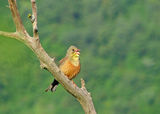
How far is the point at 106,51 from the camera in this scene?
1521 inches

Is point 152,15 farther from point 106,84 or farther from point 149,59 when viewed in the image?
point 106,84

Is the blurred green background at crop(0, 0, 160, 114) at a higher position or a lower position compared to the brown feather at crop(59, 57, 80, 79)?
higher

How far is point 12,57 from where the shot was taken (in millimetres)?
11055

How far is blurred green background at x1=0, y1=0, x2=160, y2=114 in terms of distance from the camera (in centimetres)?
3022

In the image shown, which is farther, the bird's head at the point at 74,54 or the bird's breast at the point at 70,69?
the bird's head at the point at 74,54

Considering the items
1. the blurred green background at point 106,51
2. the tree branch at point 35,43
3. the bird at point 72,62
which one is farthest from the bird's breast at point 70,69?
the blurred green background at point 106,51

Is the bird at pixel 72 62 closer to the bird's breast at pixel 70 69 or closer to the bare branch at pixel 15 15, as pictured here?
the bird's breast at pixel 70 69

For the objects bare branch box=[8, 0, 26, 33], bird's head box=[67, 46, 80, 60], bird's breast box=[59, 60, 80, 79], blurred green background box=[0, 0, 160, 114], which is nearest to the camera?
bare branch box=[8, 0, 26, 33]

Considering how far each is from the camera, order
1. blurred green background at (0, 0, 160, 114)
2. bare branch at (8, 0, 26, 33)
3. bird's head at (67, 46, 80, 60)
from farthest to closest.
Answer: blurred green background at (0, 0, 160, 114) → bird's head at (67, 46, 80, 60) → bare branch at (8, 0, 26, 33)

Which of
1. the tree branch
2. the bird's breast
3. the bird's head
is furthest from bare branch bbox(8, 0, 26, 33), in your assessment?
the bird's head

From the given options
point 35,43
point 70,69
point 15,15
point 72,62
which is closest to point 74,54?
point 72,62

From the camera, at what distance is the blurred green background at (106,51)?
30.2 meters

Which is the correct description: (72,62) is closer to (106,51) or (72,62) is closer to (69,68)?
(69,68)

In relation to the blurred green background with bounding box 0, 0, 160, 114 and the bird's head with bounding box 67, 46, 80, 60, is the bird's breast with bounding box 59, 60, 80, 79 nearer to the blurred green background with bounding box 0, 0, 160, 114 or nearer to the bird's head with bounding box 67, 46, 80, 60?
the bird's head with bounding box 67, 46, 80, 60
